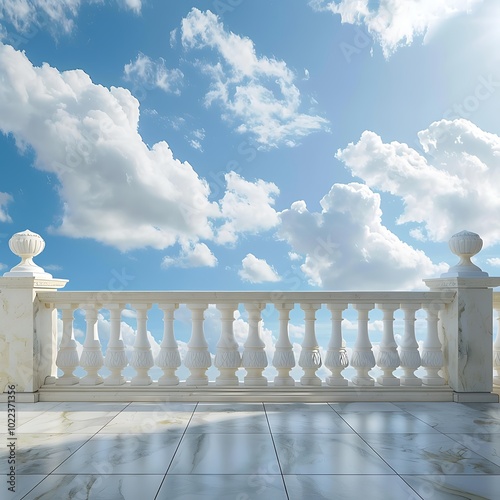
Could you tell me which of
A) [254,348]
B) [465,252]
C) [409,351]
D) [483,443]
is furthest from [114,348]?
[465,252]

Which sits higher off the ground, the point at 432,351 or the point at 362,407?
the point at 432,351

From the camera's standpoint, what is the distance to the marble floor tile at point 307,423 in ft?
13.1

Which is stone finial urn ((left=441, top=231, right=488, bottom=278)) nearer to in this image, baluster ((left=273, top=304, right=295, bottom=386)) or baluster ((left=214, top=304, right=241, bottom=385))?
baluster ((left=273, top=304, right=295, bottom=386))

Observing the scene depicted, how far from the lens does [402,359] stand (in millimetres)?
5410

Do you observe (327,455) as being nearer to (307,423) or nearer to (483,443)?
(307,423)

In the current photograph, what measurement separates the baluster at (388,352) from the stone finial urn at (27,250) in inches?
137

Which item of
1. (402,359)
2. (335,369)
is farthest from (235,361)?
(402,359)

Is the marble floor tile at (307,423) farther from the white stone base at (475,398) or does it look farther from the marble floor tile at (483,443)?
the white stone base at (475,398)

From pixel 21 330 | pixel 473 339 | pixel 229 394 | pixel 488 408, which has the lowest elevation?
pixel 488 408

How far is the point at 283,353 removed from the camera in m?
5.24

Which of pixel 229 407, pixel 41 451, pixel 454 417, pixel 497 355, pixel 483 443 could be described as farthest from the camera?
pixel 497 355

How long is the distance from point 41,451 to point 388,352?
338 cm

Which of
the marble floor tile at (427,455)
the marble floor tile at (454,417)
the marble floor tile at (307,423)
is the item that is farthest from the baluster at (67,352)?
the marble floor tile at (454,417)

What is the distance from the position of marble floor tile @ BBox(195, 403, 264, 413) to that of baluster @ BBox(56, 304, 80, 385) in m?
1.40
